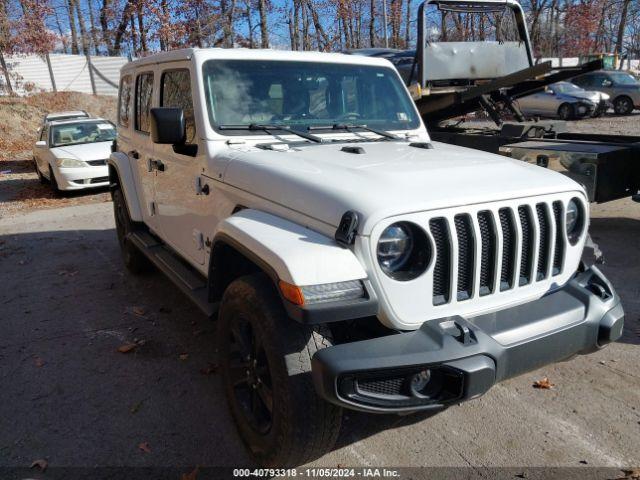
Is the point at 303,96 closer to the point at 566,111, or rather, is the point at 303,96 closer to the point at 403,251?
the point at 403,251

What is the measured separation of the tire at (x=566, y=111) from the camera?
A: 21.0 metres

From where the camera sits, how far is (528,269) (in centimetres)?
279

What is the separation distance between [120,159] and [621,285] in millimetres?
5012

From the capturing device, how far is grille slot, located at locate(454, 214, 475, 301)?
8.34 ft

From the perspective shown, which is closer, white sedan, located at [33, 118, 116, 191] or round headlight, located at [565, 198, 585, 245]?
round headlight, located at [565, 198, 585, 245]

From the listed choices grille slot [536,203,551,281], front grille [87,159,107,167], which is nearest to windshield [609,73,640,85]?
front grille [87,159,107,167]

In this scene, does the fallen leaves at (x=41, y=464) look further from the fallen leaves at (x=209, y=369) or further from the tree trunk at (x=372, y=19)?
the tree trunk at (x=372, y=19)

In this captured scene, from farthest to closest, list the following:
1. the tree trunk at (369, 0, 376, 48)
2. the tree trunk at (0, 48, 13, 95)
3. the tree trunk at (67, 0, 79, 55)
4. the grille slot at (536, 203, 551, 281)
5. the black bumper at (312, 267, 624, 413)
→ the tree trunk at (369, 0, 376, 48)
the tree trunk at (67, 0, 79, 55)
the tree trunk at (0, 48, 13, 95)
the grille slot at (536, 203, 551, 281)
the black bumper at (312, 267, 624, 413)

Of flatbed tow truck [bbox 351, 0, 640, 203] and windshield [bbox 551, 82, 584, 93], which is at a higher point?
flatbed tow truck [bbox 351, 0, 640, 203]

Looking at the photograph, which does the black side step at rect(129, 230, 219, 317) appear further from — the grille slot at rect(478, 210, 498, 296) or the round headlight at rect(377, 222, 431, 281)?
the grille slot at rect(478, 210, 498, 296)

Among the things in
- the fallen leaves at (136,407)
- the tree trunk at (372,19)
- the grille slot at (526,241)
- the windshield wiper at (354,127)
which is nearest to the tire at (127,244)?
the fallen leaves at (136,407)

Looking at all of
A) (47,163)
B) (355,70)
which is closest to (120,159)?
(355,70)

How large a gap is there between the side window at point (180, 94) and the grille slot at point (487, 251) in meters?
2.07

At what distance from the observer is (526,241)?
274 cm
